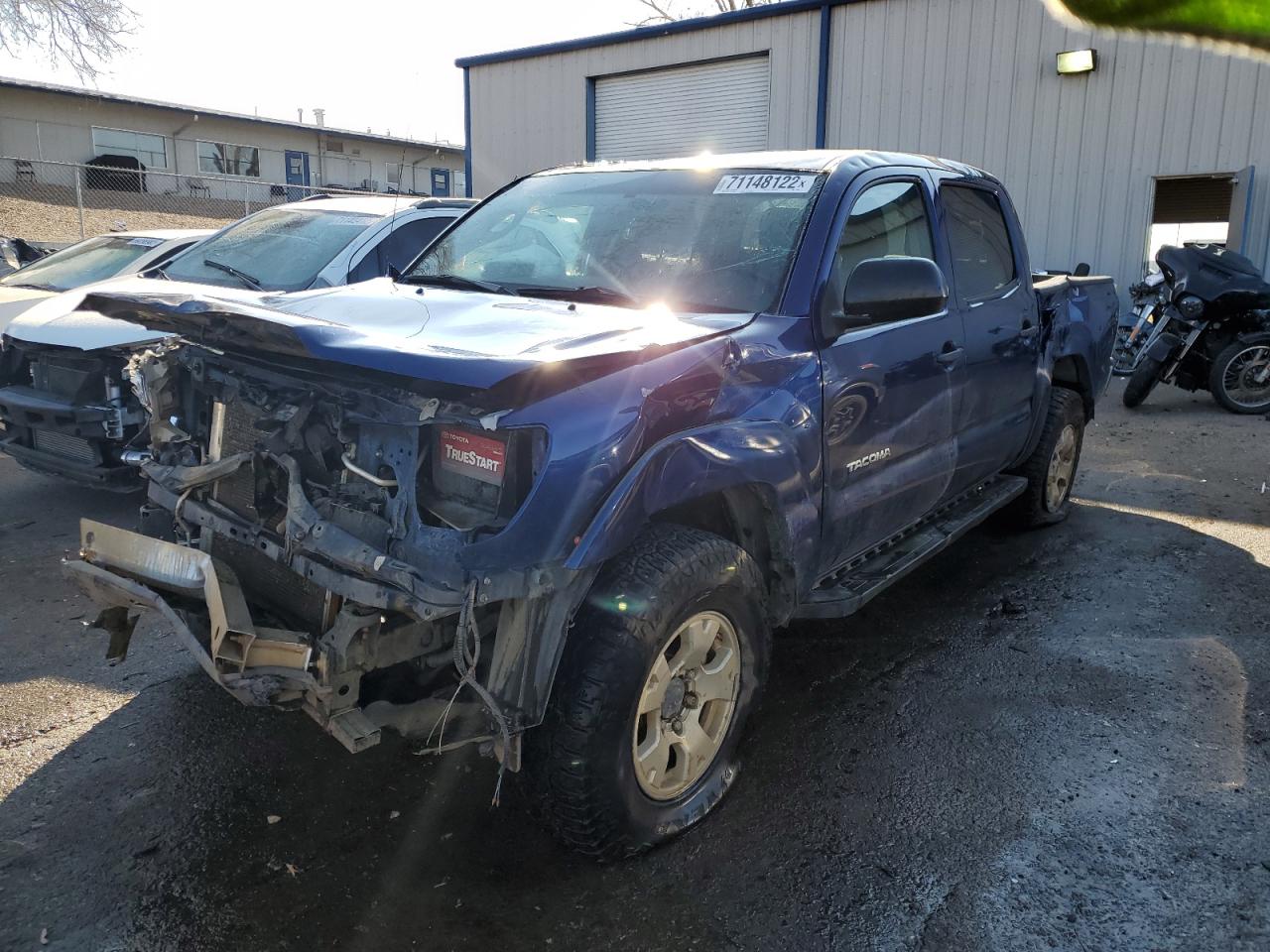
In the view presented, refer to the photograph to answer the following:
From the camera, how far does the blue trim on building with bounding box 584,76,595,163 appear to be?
1509 cm

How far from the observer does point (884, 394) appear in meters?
3.59

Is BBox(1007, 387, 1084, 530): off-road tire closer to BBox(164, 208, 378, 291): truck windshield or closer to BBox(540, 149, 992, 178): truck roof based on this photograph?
BBox(540, 149, 992, 178): truck roof

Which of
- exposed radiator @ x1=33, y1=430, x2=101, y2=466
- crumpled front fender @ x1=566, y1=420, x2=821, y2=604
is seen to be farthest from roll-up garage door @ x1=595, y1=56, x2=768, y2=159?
crumpled front fender @ x1=566, y1=420, x2=821, y2=604

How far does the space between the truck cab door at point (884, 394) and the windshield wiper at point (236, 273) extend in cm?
397

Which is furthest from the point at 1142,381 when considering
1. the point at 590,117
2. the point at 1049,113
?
the point at 590,117

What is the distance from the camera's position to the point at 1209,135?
10.5 m

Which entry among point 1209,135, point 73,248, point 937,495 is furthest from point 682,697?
point 1209,135

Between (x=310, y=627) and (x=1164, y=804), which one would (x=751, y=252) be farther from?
(x=1164, y=804)

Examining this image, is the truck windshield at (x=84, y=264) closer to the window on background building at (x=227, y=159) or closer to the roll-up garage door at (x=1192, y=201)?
the roll-up garage door at (x=1192, y=201)

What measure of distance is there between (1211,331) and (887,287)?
7.58 metres

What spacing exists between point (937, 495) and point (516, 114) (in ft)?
44.3

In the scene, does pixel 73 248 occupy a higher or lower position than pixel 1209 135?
Result: lower

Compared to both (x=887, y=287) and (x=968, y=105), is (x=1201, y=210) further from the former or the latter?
(x=887, y=287)

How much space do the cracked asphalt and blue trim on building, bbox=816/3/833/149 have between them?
32.2 feet
